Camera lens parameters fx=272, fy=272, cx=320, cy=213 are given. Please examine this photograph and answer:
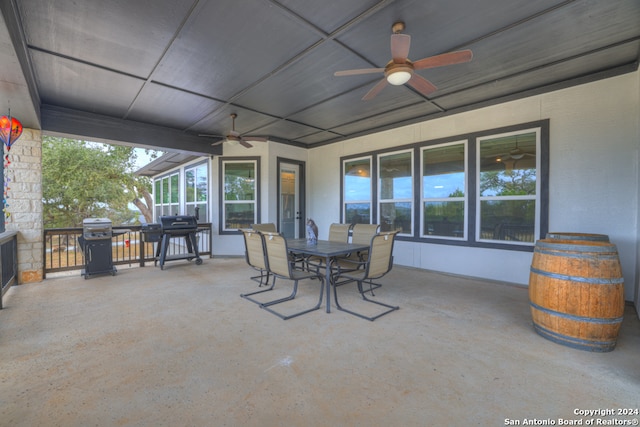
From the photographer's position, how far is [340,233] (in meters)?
4.44

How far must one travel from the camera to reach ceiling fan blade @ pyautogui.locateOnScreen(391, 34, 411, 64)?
224 centimetres

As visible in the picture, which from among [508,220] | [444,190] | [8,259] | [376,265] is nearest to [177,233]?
[8,259]

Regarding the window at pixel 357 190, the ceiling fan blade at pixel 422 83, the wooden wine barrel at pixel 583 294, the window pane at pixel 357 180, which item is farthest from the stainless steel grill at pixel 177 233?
the wooden wine barrel at pixel 583 294

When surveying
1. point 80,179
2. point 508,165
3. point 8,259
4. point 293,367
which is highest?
point 80,179

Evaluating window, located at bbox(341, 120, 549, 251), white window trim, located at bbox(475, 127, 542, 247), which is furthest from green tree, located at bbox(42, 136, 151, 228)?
white window trim, located at bbox(475, 127, 542, 247)

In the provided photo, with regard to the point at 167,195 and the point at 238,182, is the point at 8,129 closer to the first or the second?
the point at 238,182

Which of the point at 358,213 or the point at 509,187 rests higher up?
the point at 509,187

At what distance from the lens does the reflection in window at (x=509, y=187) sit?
404 centimetres

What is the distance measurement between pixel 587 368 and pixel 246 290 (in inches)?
141

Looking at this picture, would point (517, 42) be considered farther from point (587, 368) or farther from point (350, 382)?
point (350, 382)

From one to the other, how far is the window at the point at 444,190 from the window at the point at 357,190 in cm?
129

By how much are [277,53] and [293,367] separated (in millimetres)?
3109

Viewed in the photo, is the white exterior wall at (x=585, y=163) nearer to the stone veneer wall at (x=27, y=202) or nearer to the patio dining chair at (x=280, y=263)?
the patio dining chair at (x=280, y=263)

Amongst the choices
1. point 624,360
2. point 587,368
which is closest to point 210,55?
point 587,368
